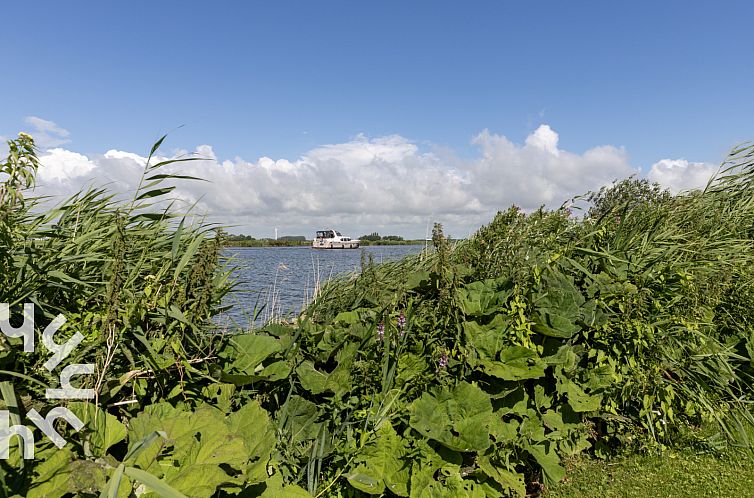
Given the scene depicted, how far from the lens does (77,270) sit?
238 centimetres

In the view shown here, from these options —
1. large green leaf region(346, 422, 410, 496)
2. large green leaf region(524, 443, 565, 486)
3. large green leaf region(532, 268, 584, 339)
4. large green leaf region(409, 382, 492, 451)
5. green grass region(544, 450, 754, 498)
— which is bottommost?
green grass region(544, 450, 754, 498)

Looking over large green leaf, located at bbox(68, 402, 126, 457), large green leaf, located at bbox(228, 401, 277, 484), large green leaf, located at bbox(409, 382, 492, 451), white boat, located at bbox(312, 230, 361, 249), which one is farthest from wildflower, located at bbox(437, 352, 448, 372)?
white boat, located at bbox(312, 230, 361, 249)

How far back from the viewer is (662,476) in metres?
3.75

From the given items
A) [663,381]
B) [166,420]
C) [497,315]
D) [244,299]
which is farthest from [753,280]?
[166,420]

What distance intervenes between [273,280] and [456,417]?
202 cm

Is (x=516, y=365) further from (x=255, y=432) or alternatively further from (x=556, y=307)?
(x=255, y=432)

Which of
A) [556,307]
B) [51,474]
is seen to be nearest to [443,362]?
[556,307]

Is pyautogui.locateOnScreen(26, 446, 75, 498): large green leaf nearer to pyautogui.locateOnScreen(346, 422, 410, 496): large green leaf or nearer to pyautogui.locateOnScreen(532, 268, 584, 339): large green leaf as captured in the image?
pyautogui.locateOnScreen(346, 422, 410, 496): large green leaf

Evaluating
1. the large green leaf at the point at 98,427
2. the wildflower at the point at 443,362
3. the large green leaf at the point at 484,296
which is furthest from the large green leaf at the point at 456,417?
the large green leaf at the point at 98,427

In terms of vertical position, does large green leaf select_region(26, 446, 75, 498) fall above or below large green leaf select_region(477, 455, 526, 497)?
above

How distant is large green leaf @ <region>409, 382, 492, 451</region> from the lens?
2.64 meters

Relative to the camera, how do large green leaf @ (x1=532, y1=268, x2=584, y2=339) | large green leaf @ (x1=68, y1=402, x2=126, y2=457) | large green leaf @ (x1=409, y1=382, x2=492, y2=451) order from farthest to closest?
large green leaf @ (x1=532, y1=268, x2=584, y2=339) → large green leaf @ (x1=409, y1=382, x2=492, y2=451) → large green leaf @ (x1=68, y1=402, x2=126, y2=457)

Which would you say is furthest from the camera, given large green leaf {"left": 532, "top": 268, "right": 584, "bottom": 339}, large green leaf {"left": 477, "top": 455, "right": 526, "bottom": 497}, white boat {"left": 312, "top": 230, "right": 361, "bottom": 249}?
white boat {"left": 312, "top": 230, "right": 361, "bottom": 249}

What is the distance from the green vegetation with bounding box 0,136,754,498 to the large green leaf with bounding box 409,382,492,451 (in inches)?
0.4
